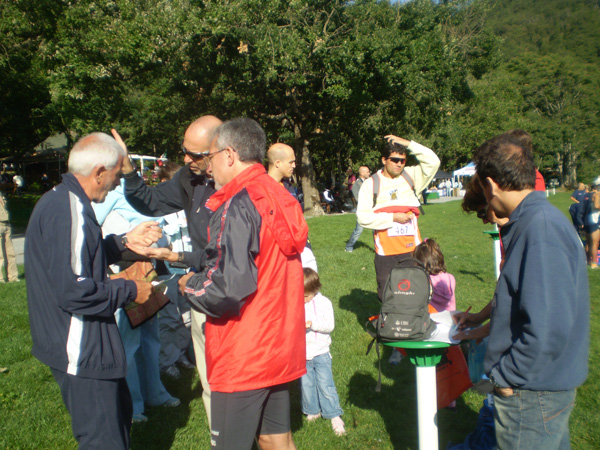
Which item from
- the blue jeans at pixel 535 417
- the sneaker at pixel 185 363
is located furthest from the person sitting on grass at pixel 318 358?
the blue jeans at pixel 535 417

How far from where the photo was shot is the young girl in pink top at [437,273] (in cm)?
456

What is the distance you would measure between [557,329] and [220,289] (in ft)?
4.57

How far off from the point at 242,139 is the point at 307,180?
2176 centimetres

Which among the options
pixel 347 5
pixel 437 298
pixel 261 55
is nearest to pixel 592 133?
pixel 347 5

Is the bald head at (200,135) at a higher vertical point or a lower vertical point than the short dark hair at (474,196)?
higher

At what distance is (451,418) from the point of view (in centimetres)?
407

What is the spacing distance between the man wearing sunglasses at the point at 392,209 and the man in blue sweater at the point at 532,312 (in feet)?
9.49

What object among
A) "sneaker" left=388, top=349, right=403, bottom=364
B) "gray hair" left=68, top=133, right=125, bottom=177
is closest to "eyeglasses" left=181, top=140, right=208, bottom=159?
"gray hair" left=68, top=133, right=125, bottom=177

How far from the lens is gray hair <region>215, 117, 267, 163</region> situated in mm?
2412

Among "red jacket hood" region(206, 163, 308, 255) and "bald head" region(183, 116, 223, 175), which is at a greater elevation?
"bald head" region(183, 116, 223, 175)

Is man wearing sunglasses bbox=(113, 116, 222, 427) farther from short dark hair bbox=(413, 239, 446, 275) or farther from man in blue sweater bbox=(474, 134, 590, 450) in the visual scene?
short dark hair bbox=(413, 239, 446, 275)

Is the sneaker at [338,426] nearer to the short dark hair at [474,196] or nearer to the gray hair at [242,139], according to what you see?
the short dark hair at [474,196]

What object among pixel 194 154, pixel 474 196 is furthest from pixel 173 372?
pixel 474 196

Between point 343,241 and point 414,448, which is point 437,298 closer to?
point 414,448
